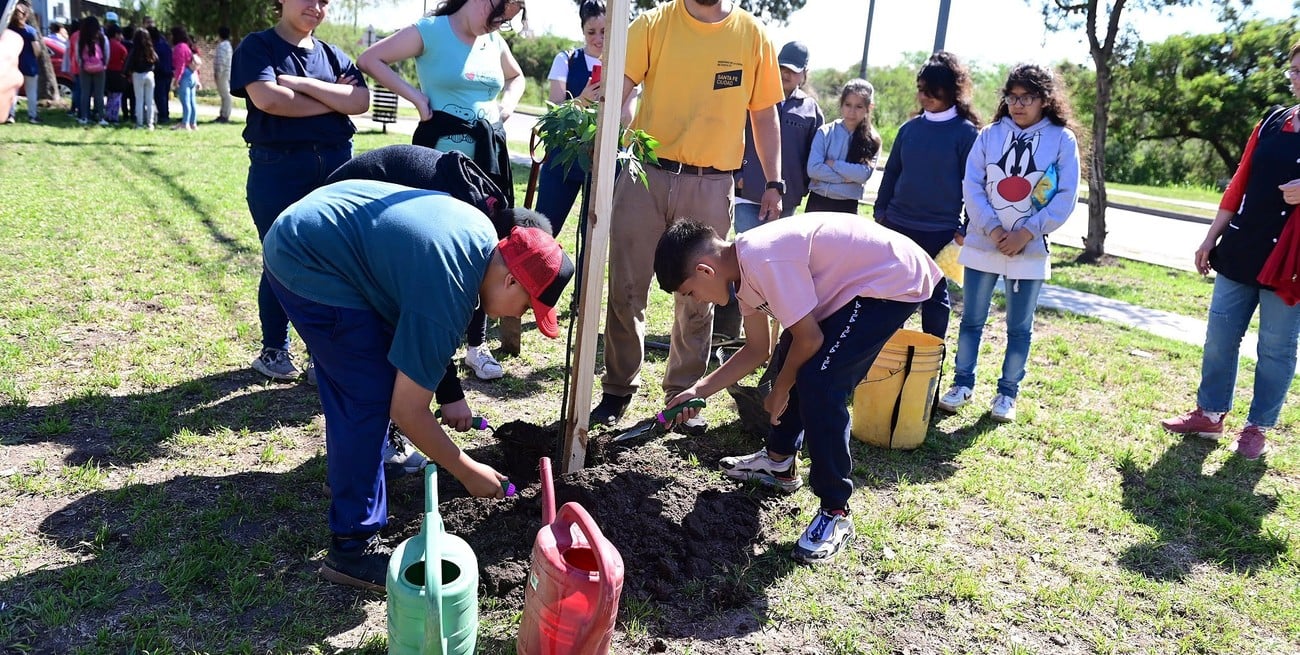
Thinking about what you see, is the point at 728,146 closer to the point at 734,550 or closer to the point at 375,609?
the point at 734,550

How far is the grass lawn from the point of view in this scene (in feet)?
8.71

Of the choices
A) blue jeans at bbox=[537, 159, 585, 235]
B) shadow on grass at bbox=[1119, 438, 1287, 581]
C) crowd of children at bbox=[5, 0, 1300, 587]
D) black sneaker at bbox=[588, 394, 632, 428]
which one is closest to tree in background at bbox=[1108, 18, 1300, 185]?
crowd of children at bbox=[5, 0, 1300, 587]

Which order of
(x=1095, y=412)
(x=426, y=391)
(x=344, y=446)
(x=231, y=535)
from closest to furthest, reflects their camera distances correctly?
1. (x=426, y=391)
2. (x=344, y=446)
3. (x=231, y=535)
4. (x=1095, y=412)

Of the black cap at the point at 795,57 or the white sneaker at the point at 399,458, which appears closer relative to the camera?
the white sneaker at the point at 399,458

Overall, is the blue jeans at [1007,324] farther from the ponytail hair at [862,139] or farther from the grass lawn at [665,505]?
the ponytail hair at [862,139]

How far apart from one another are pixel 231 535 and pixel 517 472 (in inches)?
41.1

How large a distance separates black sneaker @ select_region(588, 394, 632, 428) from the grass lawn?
0.68 ft

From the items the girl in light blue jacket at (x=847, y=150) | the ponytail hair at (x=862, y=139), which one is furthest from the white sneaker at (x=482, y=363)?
the ponytail hair at (x=862, y=139)

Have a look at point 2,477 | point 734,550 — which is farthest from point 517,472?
point 2,477

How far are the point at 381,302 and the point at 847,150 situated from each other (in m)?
3.84

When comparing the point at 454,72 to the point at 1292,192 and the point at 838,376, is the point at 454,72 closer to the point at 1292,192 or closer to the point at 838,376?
the point at 838,376

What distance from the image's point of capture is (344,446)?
256 centimetres

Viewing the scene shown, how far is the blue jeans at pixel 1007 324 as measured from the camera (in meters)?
4.56

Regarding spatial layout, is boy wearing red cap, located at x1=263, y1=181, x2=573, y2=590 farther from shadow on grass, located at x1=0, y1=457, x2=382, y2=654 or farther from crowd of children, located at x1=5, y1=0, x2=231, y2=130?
crowd of children, located at x1=5, y1=0, x2=231, y2=130
